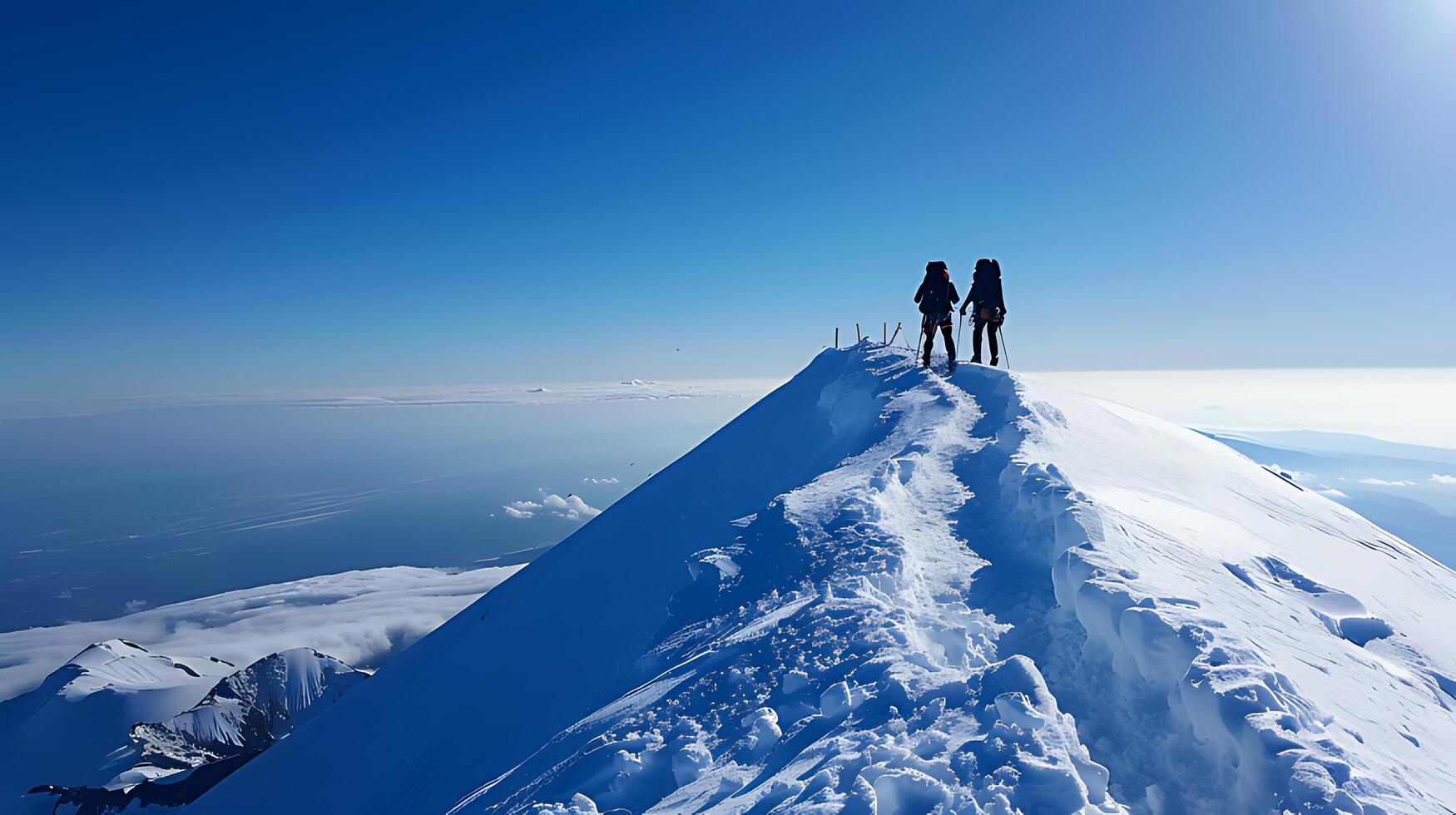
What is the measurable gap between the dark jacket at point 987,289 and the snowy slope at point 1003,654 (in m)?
4.18

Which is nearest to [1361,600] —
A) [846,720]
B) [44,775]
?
[846,720]

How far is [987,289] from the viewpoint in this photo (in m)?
17.3

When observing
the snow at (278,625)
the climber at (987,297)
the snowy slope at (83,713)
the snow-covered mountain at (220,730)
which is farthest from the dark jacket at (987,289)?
the snow at (278,625)

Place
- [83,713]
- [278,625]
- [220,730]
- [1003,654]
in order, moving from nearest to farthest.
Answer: [1003,654]
[220,730]
[83,713]
[278,625]

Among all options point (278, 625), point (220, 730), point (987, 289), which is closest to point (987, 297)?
point (987, 289)

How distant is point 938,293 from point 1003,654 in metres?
14.5

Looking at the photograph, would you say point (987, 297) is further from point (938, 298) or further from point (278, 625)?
point (278, 625)

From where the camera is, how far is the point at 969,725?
13.2ft

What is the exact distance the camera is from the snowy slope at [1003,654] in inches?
144

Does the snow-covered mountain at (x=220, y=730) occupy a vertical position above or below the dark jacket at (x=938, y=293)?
below

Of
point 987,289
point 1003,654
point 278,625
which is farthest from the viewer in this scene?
point 278,625

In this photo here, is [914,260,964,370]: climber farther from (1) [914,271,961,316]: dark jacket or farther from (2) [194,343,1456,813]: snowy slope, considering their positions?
(2) [194,343,1456,813]: snowy slope

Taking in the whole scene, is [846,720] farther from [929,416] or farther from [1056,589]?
[929,416]

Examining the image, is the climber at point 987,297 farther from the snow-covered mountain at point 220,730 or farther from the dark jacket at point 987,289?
the snow-covered mountain at point 220,730
